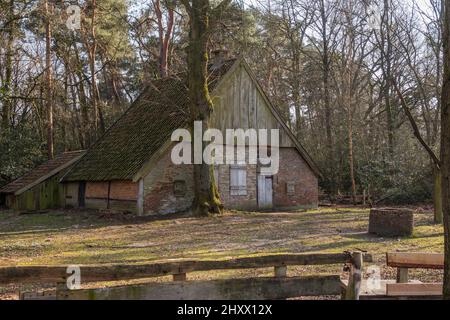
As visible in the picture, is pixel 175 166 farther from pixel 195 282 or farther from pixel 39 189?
pixel 195 282

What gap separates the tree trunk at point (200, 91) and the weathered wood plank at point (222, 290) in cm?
1388

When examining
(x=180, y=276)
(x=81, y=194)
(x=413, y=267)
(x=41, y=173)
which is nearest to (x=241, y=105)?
(x=81, y=194)

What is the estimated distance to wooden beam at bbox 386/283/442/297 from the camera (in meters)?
7.00

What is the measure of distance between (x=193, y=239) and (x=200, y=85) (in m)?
7.57

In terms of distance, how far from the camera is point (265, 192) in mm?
25453

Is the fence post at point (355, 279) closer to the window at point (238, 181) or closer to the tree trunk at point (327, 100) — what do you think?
the window at point (238, 181)

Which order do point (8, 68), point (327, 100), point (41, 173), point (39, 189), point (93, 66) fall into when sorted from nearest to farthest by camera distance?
point (39, 189)
point (41, 173)
point (8, 68)
point (327, 100)
point (93, 66)

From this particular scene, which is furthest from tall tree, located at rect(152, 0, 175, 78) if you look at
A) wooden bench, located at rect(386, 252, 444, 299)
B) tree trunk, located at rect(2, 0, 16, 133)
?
wooden bench, located at rect(386, 252, 444, 299)

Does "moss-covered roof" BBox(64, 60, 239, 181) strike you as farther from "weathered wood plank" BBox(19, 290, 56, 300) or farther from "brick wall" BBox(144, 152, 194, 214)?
"weathered wood plank" BBox(19, 290, 56, 300)

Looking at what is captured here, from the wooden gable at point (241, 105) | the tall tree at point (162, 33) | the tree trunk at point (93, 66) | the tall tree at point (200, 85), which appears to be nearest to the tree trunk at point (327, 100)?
the wooden gable at point (241, 105)

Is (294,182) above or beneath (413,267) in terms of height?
above

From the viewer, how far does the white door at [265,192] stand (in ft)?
83.0

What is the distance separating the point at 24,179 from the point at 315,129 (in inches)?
771
